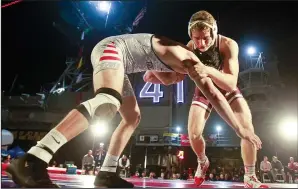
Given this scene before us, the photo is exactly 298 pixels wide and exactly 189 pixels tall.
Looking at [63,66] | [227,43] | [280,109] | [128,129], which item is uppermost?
[63,66]

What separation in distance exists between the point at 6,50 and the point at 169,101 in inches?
213

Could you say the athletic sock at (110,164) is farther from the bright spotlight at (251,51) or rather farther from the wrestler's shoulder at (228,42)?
the bright spotlight at (251,51)

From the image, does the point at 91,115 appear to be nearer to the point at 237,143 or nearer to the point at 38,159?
the point at 38,159

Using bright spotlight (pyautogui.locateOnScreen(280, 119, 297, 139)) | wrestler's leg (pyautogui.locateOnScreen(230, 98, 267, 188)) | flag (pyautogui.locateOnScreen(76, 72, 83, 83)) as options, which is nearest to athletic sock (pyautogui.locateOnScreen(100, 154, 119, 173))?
wrestler's leg (pyautogui.locateOnScreen(230, 98, 267, 188))

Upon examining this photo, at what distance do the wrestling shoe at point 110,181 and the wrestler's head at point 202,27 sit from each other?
1.22 metres

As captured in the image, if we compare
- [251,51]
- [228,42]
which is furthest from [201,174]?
[251,51]

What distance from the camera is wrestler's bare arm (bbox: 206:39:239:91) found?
1.85m

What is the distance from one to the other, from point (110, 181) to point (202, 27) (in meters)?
1.29

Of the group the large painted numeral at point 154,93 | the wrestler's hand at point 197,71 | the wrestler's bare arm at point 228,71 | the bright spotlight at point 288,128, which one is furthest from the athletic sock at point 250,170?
the bright spotlight at point 288,128

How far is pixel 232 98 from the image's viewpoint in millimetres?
2381

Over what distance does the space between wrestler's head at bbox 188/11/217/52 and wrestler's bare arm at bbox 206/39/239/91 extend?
17 centimetres

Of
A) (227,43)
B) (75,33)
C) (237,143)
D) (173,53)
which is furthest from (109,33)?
(173,53)

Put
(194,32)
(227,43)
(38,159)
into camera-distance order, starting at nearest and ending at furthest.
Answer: (38,159) < (194,32) < (227,43)

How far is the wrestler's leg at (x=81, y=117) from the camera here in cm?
127
